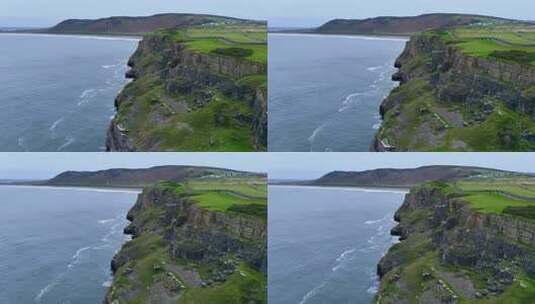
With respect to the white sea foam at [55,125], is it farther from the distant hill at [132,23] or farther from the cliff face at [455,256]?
the cliff face at [455,256]

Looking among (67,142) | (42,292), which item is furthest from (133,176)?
(42,292)

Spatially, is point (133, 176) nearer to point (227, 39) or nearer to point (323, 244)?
point (227, 39)

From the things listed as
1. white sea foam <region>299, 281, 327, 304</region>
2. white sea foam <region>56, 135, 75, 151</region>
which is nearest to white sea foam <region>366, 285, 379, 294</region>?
white sea foam <region>299, 281, 327, 304</region>

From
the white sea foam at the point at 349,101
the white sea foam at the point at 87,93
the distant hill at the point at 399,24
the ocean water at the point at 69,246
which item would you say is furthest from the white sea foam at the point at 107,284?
the distant hill at the point at 399,24

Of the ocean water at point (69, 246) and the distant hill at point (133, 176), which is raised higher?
the distant hill at point (133, 176)

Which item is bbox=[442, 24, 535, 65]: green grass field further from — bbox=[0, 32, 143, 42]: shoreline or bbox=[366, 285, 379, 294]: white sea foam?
bbox=[0, 32, 143, 42]: shoreline
